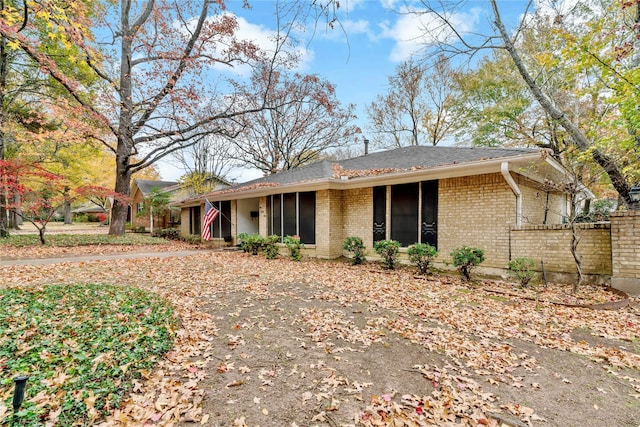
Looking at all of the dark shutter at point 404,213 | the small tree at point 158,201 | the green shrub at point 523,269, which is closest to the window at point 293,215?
the dark shutter at point 404,213

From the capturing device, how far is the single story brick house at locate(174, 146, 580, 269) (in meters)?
7.62

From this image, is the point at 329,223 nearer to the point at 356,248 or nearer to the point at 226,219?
the point at 356,248

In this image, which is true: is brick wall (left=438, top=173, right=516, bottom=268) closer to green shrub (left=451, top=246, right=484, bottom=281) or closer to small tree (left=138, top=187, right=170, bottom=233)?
Answer: green shrub (left=451, top=246, right=484, bottom=281)

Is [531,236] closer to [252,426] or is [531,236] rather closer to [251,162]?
[252,426]

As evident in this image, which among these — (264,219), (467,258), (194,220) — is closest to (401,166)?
(467,258)

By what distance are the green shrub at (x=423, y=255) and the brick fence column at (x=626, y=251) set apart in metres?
3.56

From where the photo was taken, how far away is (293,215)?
1178cm

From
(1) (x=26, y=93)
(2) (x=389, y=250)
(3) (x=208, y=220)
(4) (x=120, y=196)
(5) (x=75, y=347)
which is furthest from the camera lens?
(4) (x=120, y=196)

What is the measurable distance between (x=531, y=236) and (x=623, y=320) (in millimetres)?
2831

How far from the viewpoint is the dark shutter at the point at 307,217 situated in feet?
36.4

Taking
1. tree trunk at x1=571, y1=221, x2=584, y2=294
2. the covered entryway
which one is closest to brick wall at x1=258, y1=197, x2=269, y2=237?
the covered entryway

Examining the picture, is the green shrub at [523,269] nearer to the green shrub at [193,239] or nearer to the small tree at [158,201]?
the green shrub at [193,239]

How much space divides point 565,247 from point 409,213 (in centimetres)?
390

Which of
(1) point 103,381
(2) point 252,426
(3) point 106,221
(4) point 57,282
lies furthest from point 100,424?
(3) point 106,221
